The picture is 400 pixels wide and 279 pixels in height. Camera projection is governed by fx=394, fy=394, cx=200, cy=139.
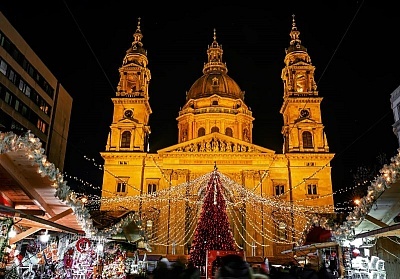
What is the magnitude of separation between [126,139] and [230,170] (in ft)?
43.2

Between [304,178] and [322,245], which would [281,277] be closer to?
[322,245]

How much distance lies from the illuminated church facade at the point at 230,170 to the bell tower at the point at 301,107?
0.12m

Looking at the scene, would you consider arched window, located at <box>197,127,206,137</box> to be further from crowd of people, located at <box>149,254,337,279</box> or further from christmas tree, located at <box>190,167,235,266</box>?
crowd of people, located at <box>149,254,337,279</box>

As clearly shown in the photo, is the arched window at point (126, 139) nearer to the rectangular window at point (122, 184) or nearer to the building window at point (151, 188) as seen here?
the rectangular window at point (122, 184)

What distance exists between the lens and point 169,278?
6.51 meters

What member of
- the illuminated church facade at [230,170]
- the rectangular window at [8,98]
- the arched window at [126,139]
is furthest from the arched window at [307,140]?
the rectangular window at [8,98]

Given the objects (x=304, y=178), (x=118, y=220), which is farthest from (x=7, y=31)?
(x=304, y=178)

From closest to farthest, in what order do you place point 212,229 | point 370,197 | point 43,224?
1. point 43,224
2. point 370,197
3. point 212,229

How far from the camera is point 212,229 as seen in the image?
757 inches

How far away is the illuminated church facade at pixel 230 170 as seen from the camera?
43.3 meters

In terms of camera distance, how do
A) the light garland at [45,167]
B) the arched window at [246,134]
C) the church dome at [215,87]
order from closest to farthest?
the light garland at [45,167], the arched window at [246,134], the church dome at [215,87]

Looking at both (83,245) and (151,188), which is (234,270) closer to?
(83,245)

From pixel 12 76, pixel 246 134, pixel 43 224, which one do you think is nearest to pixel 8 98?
pixel 12 76

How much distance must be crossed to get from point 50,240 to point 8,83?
27152mm
